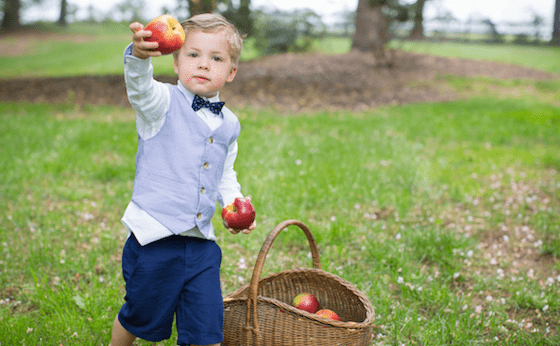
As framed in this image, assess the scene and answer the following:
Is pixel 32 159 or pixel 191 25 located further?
pixel 32 159

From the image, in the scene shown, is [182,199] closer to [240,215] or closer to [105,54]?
[240,215]

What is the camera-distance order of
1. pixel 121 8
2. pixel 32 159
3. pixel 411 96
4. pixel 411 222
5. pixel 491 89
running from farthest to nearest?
pixel 121 8 < pixel 491 89 < pixel 411 96 < pixel 32 159 < pixel 411 222

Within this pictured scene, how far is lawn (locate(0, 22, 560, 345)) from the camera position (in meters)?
2.70

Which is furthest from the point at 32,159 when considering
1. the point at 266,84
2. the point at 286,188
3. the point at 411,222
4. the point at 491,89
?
the point at 491,89

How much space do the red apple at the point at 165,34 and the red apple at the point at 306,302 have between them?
5.25ft

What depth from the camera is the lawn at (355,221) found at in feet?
8.84

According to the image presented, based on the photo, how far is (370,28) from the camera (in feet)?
48.8

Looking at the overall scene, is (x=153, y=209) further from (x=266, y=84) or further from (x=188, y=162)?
(x=266, y=84)

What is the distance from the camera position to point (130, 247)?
2057mm

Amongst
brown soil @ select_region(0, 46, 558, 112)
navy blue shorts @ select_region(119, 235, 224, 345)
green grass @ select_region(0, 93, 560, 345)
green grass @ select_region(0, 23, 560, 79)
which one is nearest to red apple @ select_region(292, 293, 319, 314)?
green grass @ select_region(0, 93, 560, 345)

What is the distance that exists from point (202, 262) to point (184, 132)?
1.97 ft

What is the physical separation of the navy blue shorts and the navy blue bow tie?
601 mm

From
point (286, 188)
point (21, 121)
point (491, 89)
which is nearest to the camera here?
point (286, 188)

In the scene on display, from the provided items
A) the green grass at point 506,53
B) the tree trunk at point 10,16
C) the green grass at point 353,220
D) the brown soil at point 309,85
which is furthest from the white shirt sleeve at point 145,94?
the tree trunk at point 10,16
